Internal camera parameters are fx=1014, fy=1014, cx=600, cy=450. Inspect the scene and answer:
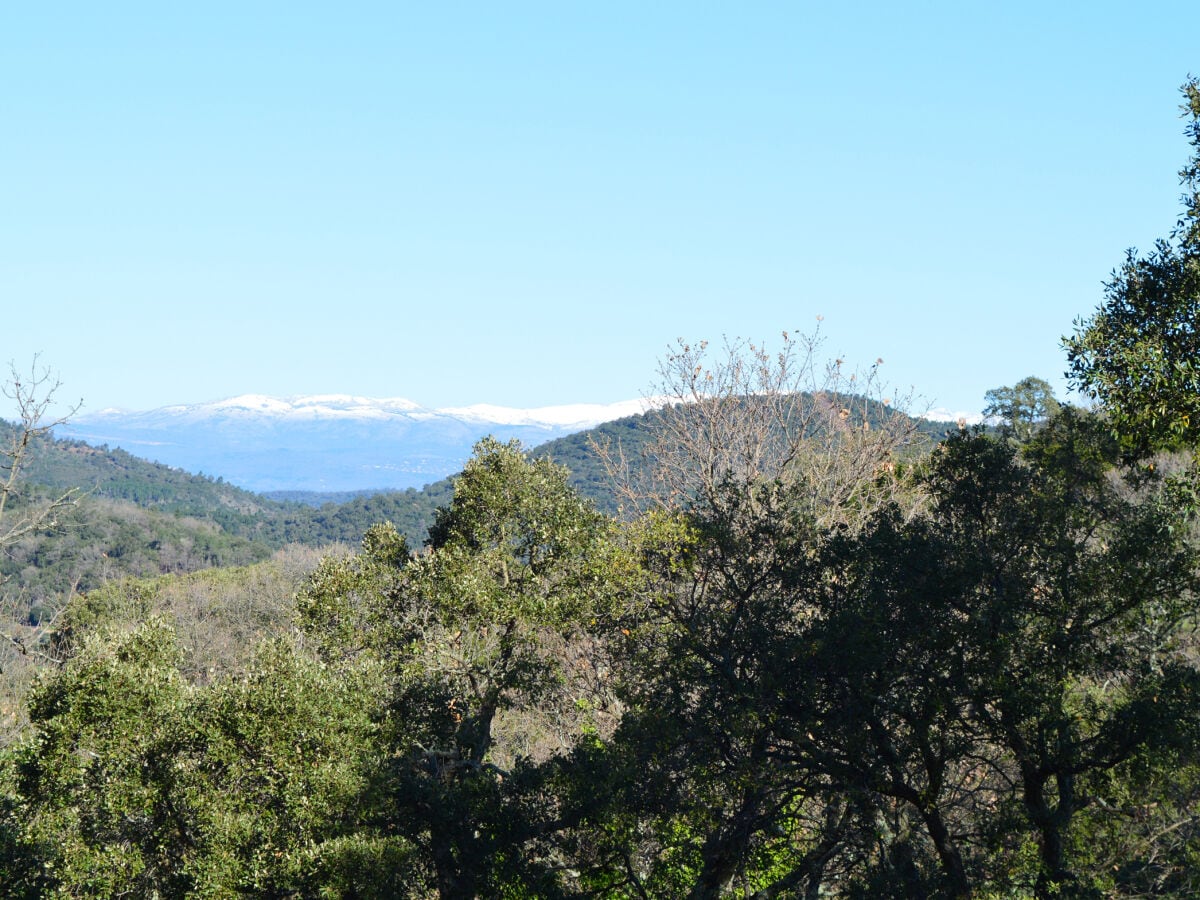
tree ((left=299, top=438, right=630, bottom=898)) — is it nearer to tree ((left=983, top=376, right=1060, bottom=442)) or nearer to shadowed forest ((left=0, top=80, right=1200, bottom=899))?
shadowed forest ((left=0, top=80, right=1200, bottom=899))

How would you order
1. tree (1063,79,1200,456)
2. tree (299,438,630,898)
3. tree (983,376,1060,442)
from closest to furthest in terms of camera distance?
tree (1063,79,1200,456), tree (299,438,630,898), tree (983,376,1060,442)

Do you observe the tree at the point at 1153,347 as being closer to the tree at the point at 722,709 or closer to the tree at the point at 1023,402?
the tree at the point at 722,709

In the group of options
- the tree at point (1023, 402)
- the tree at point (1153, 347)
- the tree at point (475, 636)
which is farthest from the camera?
the tree at point (1023, 402)

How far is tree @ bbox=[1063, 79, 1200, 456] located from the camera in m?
9.67

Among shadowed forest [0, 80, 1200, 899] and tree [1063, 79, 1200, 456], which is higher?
tree [1063, 79, 1200, 456]

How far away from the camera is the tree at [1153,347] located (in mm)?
9672

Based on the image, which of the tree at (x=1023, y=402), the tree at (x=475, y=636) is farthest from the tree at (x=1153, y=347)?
the tree at (x=1023, y=402)

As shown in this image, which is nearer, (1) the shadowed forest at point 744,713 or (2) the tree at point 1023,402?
(1) the shadowed forest at point 744,713

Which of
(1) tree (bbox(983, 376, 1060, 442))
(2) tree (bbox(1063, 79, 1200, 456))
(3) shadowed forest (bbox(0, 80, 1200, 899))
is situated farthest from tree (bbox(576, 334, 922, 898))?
(1) tree (bbox(983, 376, 1060, 442))

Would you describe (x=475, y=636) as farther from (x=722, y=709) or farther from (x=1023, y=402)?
(x=1023, y=402)

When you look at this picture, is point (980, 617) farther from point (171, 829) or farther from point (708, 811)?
point (171, 829)

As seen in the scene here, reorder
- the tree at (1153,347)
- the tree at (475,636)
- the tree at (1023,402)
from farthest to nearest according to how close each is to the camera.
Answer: the tree at (1023,402), the tree at (475,636), the tree at (1153,347)

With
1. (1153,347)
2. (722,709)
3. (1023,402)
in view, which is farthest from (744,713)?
(1023,402)

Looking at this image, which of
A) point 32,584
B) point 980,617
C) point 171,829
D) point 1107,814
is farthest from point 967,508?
point 32,584
